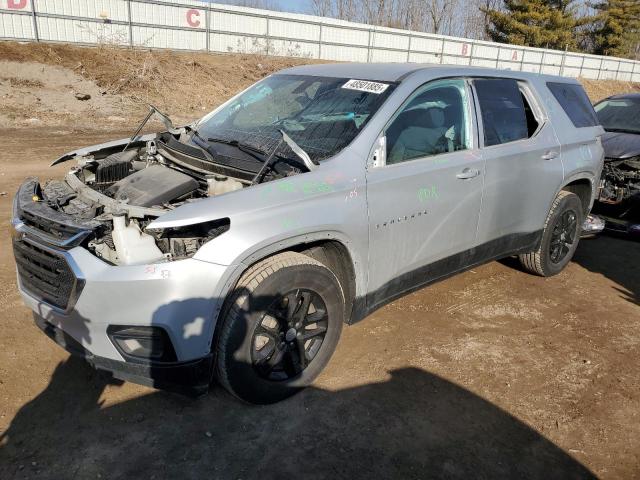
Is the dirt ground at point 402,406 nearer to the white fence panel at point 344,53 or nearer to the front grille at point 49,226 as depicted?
the front grille at point 49,226

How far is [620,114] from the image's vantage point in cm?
803

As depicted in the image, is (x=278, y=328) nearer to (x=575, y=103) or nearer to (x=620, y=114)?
(x=575, y=103)

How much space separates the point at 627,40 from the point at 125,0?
48496 millimetres

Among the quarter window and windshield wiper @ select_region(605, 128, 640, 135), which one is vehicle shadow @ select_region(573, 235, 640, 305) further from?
the quarter window

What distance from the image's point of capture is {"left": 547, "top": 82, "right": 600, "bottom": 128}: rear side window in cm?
486

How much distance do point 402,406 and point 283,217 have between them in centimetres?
137

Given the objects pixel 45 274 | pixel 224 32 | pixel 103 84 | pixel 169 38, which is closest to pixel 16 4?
pixel 103 84

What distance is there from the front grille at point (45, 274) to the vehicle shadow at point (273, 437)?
0.55 meters

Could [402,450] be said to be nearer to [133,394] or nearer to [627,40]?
[133,394]

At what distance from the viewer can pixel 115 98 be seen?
57.1 ft

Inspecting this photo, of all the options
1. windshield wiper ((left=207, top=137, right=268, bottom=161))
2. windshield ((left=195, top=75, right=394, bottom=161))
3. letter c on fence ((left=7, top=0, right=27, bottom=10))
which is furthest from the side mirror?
letter c on fence ((left=7, top=0, right=27, bottom=10))

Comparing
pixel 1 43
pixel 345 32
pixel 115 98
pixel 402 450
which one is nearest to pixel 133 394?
pixel 402 450

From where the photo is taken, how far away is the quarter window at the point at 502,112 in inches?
160

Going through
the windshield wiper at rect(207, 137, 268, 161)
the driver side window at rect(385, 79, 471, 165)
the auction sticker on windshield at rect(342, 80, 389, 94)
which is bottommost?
the windshield wiper at rect(207, 137, 268, 161)
